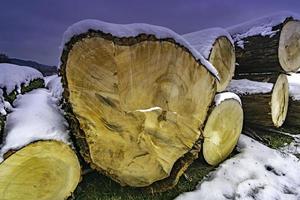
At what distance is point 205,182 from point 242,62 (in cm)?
205

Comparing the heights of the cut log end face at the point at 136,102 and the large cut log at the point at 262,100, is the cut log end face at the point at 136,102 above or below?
above

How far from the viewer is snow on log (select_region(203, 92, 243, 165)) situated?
2.82 meters

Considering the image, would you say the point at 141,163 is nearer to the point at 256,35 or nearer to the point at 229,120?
the point at 229,120

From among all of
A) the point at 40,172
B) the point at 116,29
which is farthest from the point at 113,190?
the point at 116,29

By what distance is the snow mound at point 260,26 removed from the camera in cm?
357

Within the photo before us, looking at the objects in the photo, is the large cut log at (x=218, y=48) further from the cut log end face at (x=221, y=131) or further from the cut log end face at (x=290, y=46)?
the cut log end face at (x=290, y=46)

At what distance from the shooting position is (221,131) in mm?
2992

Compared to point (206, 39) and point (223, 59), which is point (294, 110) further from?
point (206, 39)

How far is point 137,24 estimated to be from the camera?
81.6 inches

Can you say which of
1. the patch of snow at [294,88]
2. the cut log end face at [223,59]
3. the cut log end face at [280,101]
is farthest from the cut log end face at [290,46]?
the cut log end face at [223,59]

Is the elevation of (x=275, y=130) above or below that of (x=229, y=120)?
below

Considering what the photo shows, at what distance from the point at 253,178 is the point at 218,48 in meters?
1.36

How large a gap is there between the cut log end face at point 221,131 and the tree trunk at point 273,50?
1043 millimetres

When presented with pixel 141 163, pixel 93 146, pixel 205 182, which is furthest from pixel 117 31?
pixel 205 182
